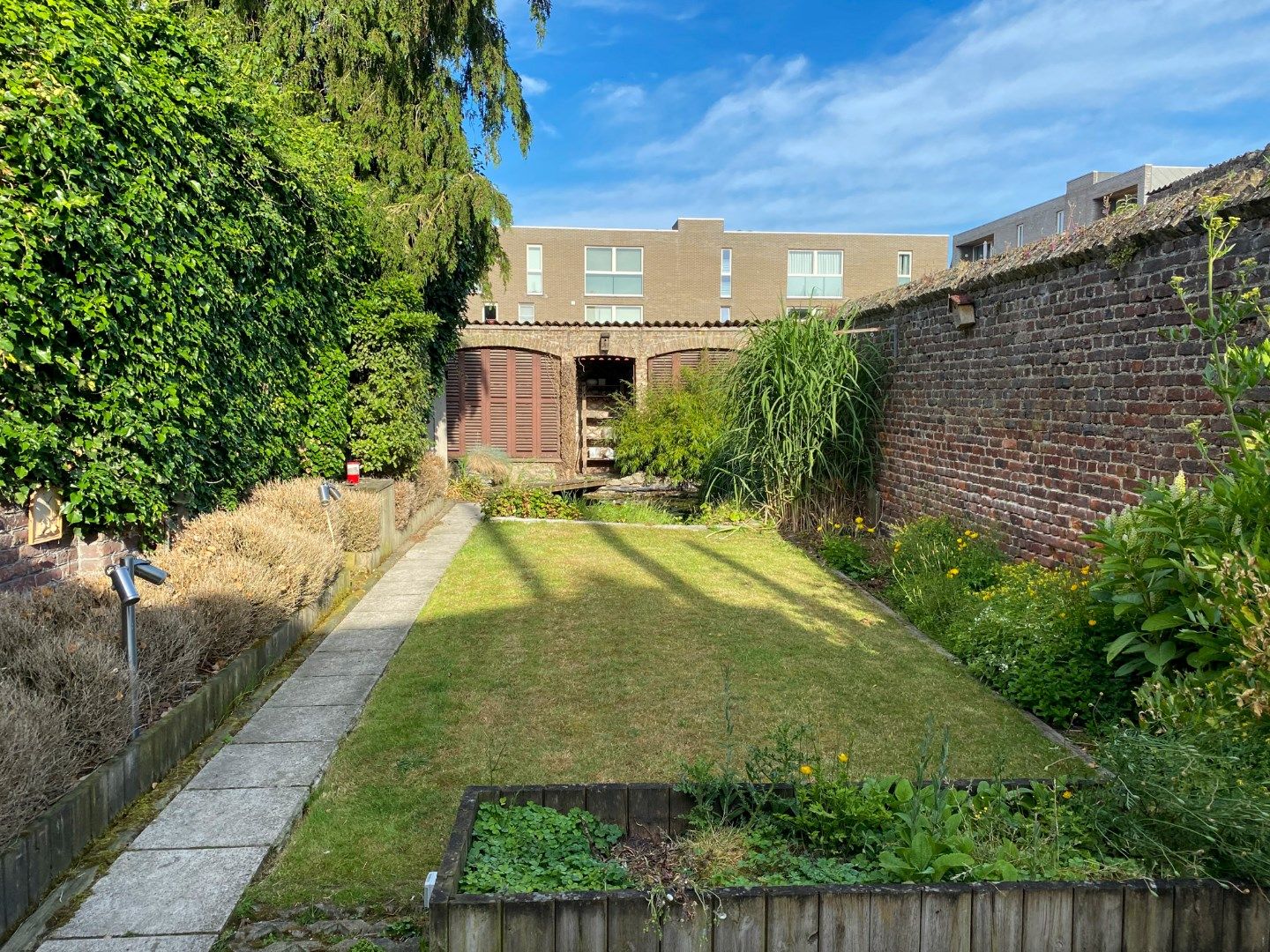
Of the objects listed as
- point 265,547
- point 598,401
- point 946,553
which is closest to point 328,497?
point 265,547

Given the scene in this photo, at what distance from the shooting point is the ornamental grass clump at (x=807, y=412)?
31.3 ft

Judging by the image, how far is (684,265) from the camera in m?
36.6

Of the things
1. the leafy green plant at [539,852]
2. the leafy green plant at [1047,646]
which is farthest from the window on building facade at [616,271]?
the leafy green plant at [539,852]

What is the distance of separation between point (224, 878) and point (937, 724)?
3.36 metres

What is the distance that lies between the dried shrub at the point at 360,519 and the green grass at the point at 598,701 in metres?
0.94

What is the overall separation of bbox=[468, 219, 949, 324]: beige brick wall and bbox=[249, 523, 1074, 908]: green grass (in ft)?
97.6

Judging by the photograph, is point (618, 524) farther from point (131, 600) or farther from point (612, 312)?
point (612, 312)

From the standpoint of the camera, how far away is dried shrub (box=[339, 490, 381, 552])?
7832 mm

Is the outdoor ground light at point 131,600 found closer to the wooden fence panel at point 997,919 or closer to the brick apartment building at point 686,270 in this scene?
the wooden fence panel at point 997,919

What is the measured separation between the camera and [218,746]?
4.03 m

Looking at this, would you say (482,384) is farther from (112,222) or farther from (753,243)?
(753,243)

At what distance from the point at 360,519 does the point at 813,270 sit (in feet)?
111

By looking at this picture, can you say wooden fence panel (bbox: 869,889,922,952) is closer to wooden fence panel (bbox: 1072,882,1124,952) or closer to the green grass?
wooden fence panel (bbox: 1072,882,1124,952)

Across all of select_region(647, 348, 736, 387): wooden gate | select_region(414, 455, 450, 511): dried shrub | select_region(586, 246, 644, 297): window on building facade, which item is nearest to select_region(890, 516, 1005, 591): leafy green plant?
select_region(414, 455, 450, 511): dried shrub
